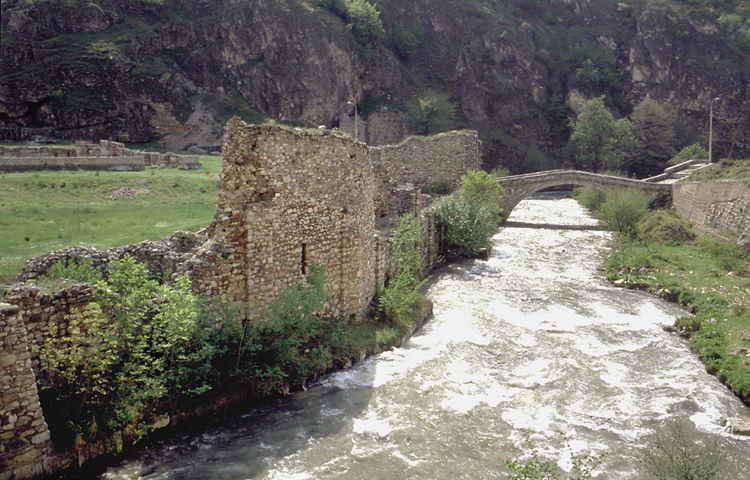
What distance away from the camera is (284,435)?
37.0 ft

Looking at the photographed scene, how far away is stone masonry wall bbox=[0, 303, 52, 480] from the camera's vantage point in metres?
8.80

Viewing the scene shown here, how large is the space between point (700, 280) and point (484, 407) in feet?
46.7

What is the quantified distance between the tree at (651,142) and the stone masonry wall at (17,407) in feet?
221

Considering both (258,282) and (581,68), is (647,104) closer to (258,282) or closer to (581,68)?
(581,68)

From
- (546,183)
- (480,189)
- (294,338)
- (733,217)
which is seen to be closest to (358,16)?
(546,183)

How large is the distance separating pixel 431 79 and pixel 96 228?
67868 mm

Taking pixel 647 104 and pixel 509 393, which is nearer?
pixel 509 393

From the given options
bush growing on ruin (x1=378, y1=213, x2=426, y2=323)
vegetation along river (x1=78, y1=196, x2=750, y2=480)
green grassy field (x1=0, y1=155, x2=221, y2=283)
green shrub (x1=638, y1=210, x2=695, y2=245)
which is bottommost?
vegetation along river (x1=78, y1=196, x2=750, y2=480)

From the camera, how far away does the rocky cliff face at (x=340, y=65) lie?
4547 centimetres

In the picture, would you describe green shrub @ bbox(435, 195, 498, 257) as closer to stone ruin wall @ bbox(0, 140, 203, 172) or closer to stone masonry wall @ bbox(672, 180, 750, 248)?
stone masonry wall @ bbox(672, 180, 750, 248)

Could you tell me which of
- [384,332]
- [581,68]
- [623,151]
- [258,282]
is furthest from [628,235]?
[581,68]

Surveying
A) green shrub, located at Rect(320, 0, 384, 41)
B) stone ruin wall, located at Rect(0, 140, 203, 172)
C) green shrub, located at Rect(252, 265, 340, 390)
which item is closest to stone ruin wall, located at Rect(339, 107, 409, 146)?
green shrub, located at Rect(320, 0, 384, 41)

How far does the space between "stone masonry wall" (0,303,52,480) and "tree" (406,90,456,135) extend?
2384 inches

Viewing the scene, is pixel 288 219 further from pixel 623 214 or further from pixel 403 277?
pixel 623 214
